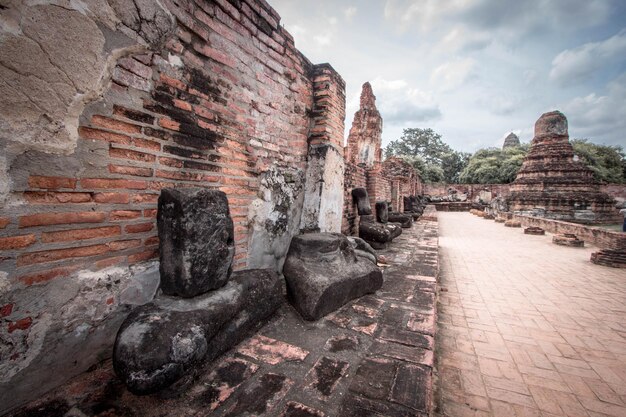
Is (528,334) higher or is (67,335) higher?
(67,335)

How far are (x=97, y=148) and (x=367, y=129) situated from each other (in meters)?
12.1

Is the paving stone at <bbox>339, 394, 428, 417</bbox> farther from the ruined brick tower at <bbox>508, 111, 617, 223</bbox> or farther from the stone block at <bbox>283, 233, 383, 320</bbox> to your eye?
the ruined brick tower at <bbox>508, 111, 617, 223</bbox>

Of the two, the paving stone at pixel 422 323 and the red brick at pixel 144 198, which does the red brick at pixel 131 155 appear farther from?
the paving stone at pixel 422 323

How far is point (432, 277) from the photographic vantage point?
332 centimetres

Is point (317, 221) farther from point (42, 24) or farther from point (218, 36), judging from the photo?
point (42, 24)

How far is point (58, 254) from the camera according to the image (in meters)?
1.42

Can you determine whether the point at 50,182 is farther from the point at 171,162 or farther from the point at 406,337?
the point at 406,337

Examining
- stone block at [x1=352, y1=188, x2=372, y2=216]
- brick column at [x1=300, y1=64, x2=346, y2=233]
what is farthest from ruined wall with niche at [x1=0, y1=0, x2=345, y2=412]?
stone block at [x1=352, y1=188, x2=372, y2=216]

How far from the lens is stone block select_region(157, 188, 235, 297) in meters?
1.63

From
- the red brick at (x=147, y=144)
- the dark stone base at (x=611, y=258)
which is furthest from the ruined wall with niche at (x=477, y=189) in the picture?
the red brick at (x=147, y=144)

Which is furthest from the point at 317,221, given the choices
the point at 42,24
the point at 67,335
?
the point at 42,24

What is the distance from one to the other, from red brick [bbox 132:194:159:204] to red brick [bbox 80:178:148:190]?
0.17ft

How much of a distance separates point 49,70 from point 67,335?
137 centimetres

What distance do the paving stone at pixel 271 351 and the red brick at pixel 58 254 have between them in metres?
1.06
